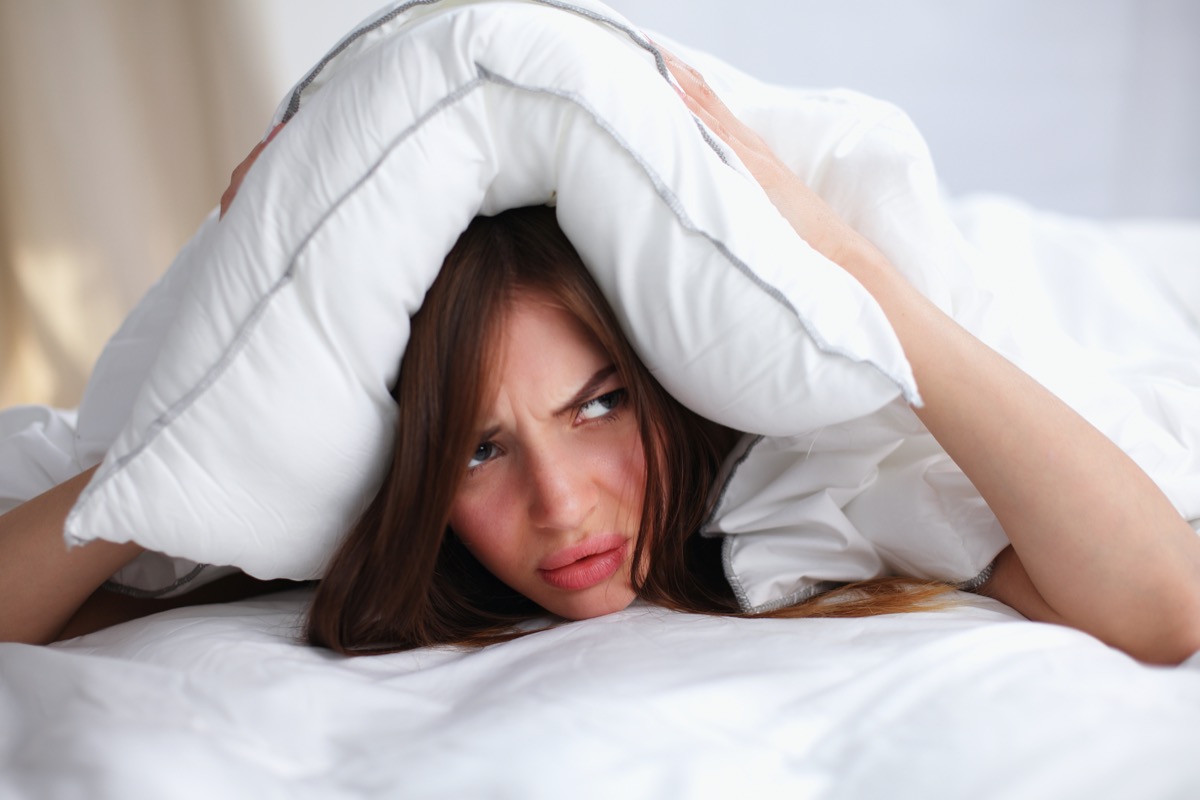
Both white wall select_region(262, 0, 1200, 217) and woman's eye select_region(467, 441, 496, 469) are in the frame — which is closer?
woman's eye select_region(467, 441, 496, 469)

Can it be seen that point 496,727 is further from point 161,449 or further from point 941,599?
point 941,599

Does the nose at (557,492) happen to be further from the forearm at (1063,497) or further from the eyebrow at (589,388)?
the forearm at (1063,497)

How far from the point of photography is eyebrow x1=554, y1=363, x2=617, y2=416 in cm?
79

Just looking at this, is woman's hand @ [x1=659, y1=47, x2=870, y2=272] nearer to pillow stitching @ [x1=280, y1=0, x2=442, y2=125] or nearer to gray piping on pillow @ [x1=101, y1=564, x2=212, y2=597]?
pillow stitching @ [x1=280, y1=0, x2=442, y2=125]

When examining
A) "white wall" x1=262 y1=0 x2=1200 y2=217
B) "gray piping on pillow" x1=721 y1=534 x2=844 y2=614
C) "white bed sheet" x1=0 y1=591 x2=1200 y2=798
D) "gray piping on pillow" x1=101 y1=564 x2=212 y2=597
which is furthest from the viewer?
"white wall" x1=262 y1=0 x2=1200 y2=217

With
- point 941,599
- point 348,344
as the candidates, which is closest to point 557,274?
point 348,344

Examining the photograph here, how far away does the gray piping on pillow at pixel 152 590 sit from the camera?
97 centimetres

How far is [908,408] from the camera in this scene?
0.83 meters

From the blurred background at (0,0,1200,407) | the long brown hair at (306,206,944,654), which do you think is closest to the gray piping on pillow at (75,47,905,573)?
the long brown hair at (306,206,944,654)

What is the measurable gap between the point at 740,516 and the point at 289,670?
0.42 meters

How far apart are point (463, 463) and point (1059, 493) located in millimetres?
470

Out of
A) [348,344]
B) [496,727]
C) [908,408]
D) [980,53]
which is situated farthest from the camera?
[980,53]

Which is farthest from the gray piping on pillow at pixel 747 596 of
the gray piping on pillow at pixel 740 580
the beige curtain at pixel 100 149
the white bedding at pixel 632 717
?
the beige curtain at pixel 100 149

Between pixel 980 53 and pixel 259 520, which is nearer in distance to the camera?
pixel 259 520
